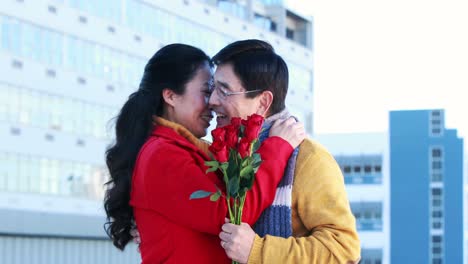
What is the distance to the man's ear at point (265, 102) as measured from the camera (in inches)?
159

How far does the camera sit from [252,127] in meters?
3.69

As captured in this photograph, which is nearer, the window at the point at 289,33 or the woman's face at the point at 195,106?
the woman's face at the point at 195,106

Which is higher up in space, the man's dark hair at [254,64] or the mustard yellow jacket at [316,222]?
the man's dark hair at [254,64]

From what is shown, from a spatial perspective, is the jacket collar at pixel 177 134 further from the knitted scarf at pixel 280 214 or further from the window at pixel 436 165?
the window at pixel 436 165

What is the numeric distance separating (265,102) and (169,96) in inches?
18.4

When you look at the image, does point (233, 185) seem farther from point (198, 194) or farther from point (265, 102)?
point (265, 102)

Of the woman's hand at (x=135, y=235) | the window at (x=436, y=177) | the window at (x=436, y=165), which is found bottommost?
the window at (x=436, y=177)

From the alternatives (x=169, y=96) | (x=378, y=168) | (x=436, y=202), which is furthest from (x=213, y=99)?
(x=436, y=202)

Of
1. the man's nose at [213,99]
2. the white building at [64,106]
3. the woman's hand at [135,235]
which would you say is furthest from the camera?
the white building at [64,106]

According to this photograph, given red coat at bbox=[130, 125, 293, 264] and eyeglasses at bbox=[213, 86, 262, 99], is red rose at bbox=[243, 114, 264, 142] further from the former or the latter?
eyeglasses at bbox=[213, 86, 262, 99]

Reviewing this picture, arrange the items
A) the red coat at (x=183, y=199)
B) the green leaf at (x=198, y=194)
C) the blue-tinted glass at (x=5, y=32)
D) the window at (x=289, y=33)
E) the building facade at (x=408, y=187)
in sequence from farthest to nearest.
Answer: the building facade at (x=408, y=187)
the window at (x=289, y=33)
the blue-tinted glass at (x=5, y=32)
the red coat at (x=183, y=199)
the green leaf at (x=198, y=194)

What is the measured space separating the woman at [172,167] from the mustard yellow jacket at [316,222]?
0.10 m

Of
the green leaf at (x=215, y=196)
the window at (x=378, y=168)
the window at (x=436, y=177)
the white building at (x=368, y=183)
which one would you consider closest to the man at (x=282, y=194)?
the green leaf at (x=215, y=196)

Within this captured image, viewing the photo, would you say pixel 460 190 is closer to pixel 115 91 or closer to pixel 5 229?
pixel 115 91
